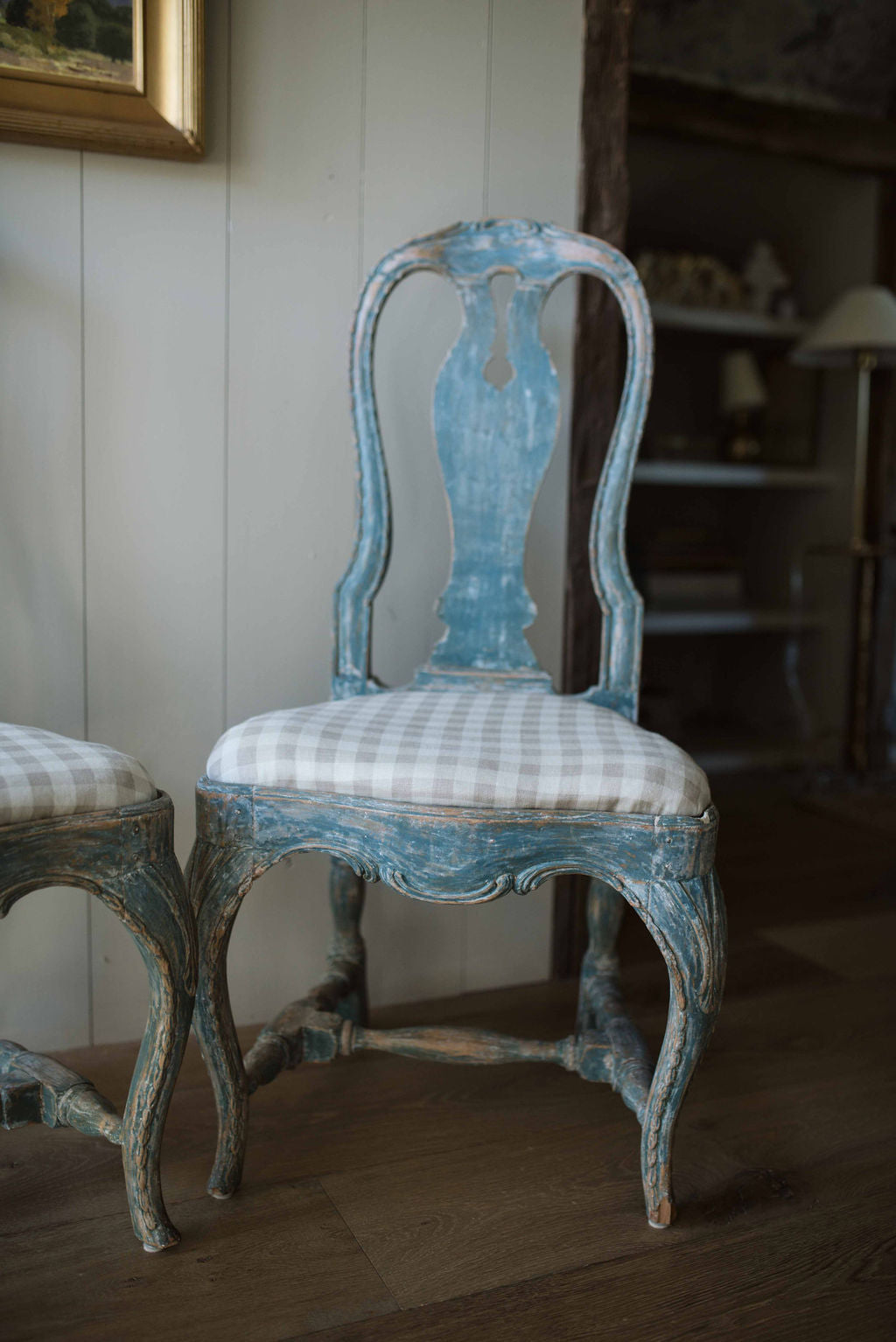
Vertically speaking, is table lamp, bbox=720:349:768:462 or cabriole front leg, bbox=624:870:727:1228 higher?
table lamp, bbox=720:349:768:462

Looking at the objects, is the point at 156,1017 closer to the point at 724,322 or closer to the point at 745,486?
the point at 724,322

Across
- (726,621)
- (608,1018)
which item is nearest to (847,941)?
(608,1018)

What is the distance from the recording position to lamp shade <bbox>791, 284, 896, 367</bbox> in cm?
307

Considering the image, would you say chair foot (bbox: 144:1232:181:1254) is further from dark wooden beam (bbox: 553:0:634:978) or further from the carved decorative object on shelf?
the carved decorative object on shelf

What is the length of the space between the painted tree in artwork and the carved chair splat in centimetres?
82

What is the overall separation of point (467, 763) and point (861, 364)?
2699 millimetres

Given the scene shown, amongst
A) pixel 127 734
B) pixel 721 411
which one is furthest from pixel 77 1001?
pixel 721 411

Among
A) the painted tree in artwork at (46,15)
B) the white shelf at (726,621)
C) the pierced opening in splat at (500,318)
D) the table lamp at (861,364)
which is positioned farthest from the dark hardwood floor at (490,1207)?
the table lamp at (861,364)

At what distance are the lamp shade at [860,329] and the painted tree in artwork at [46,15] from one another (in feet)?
7.96

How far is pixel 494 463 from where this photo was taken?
139cm

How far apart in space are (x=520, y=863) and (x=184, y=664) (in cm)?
65

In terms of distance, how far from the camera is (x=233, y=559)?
1.47m

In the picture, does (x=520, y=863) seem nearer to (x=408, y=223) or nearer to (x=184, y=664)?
(x=184, y=664)

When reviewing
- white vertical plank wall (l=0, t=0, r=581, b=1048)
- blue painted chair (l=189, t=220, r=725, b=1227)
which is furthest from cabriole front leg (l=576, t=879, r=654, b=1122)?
white vertical plank wall (l=0, t=0, r=581, b=1048)
